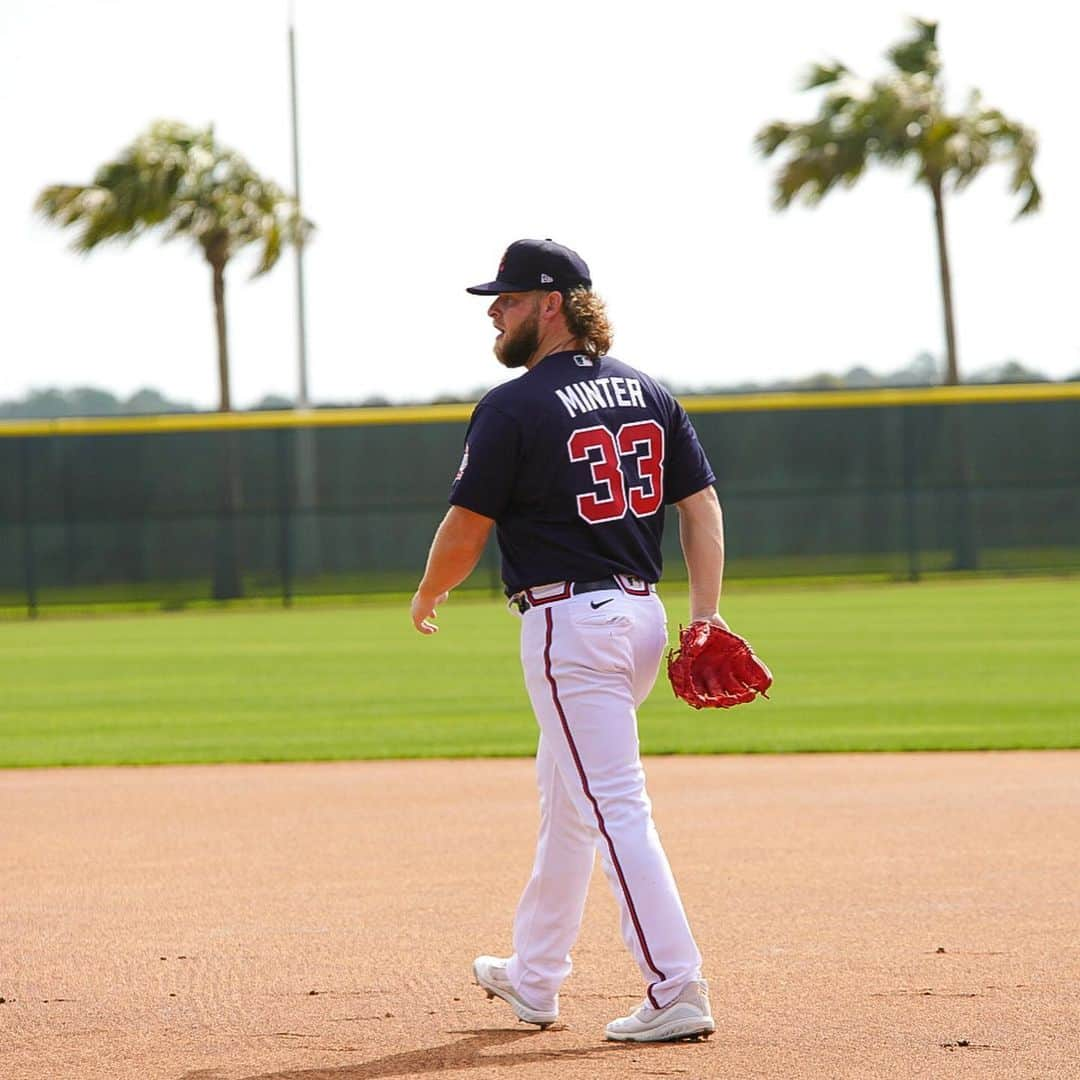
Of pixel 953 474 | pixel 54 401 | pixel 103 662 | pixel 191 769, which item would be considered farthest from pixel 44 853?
pixel 54 401

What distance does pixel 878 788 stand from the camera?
26.2 feet

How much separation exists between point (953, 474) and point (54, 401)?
25.4m

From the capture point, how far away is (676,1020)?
3.85 metres

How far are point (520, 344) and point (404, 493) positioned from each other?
21.0 m

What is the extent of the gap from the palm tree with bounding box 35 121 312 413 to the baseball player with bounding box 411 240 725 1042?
28.7 metres

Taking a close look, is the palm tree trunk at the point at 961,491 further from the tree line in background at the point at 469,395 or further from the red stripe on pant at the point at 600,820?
the red stripe on pant at the point at 600,820

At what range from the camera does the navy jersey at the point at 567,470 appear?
3898 millimetres

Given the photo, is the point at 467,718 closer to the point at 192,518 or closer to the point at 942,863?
the point at 942,863

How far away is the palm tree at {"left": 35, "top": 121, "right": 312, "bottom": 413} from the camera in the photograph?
32375 millimetres

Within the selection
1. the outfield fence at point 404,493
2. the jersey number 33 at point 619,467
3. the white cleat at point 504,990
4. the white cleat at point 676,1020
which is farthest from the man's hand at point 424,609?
the outfield fence at point 404,493

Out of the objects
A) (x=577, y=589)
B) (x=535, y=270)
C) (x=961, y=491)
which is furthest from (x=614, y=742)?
(x=961, y=491)

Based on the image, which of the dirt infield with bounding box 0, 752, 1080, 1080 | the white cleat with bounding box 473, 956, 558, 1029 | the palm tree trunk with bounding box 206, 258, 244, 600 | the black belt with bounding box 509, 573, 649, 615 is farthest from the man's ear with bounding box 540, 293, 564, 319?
the palm tree trunk with bounding box 206, 258, 244, 600

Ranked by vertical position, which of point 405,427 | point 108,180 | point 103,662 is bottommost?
point 103,662

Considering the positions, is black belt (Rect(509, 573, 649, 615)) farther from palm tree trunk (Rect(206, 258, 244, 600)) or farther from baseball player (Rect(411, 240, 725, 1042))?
palm tree trunk (Rect(206, 258, 244, 600))
